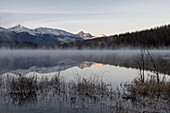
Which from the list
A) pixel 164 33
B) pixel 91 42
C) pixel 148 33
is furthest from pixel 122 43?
pixel 91 42

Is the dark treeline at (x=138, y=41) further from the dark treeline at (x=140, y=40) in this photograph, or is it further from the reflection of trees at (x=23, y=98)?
the reflection of trees at (x=23, y=98)

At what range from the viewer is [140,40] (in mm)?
→ 95750

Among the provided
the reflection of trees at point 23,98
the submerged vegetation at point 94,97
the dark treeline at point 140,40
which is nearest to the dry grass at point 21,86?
the submerged vegetation at point 94,97

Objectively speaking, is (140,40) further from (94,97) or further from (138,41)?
(94,97)

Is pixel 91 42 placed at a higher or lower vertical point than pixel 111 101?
higher

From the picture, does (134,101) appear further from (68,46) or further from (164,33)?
(68,46)

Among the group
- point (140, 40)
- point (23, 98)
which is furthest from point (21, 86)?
point (140, 40)

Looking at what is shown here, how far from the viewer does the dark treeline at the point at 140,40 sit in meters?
83.1

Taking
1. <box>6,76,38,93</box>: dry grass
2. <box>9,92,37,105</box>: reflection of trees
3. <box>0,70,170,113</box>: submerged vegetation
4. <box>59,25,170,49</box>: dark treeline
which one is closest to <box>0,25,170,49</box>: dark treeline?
<box>59,25,170,49</box>: dark treeline

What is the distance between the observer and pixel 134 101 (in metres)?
7.91

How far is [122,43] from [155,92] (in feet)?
353

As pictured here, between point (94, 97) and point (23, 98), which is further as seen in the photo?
point (94, 97)

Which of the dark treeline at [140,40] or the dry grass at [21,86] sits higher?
the dark treeline at [140,40]

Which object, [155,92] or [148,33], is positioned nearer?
[155,92]
